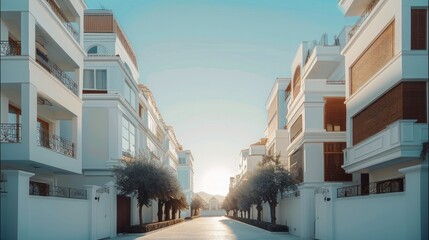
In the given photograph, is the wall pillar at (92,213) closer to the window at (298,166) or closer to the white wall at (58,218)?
the white wall at (58,218)

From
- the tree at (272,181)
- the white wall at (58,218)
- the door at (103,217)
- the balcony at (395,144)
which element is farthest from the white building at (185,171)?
the balcony at (395,144)

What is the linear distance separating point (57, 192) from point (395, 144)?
13.3m

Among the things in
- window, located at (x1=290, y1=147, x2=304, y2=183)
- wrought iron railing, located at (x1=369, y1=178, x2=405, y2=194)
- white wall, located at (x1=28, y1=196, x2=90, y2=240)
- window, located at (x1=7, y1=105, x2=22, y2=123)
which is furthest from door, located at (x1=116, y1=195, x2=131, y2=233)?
wrought iron railing, located at (x1=369, y1=178, x2=405, y2=194)

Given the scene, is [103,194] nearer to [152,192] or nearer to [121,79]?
[152,192]

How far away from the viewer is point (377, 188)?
18.8 metres

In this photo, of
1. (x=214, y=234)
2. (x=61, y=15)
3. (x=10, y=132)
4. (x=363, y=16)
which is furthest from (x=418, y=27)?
(x=214, y=234)

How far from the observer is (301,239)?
25.3 m

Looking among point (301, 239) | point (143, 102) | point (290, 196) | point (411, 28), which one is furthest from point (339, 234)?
point (143, 102)

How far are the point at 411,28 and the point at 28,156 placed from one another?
15.0m

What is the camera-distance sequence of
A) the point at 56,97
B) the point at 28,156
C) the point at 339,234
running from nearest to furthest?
the point at 28,156, the point at 339,234, the point at 56,97

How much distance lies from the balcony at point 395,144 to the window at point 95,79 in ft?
58.9

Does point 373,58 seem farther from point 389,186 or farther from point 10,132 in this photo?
point 10,132

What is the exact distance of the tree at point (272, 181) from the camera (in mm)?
32625

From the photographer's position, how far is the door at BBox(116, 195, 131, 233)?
3050cm
